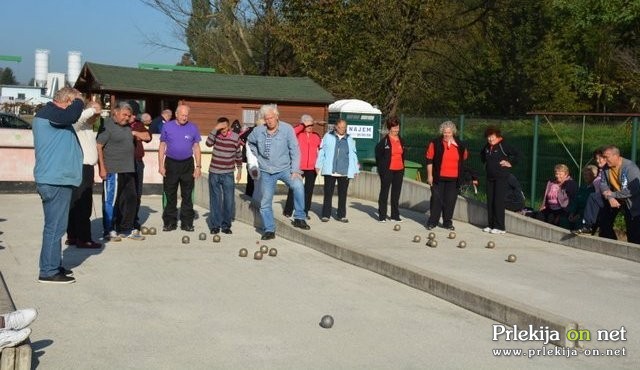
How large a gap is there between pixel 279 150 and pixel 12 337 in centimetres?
719

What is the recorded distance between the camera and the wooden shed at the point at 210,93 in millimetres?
27078

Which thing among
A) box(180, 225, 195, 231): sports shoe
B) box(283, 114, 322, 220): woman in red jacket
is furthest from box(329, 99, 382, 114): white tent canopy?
box(180, 225, 195, 231): sports shoe

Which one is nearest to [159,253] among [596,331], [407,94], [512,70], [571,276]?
[571,276]

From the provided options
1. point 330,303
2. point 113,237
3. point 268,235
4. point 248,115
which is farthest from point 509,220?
point 248,115

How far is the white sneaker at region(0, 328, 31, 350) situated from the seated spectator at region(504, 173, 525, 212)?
11.2 metres

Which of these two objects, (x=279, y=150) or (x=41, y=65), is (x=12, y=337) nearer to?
(x=279, y=150)

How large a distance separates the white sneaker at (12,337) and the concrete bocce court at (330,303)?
437mm

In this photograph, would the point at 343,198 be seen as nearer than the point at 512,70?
Yes

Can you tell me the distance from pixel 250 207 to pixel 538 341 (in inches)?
320

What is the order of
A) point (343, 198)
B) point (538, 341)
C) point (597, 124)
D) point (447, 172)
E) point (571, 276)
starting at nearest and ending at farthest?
1. point (538, 341)
2. point (571, 276)
3. point (447, 172)
4. point (343, 198)
5. point (597, 124)

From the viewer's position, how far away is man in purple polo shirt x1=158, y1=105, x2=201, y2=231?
12.8 m

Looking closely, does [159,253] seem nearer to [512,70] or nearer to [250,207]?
[250,207]

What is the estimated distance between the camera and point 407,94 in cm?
3494

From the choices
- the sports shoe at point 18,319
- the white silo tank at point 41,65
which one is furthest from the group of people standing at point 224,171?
the white silo tank at point 41,65
